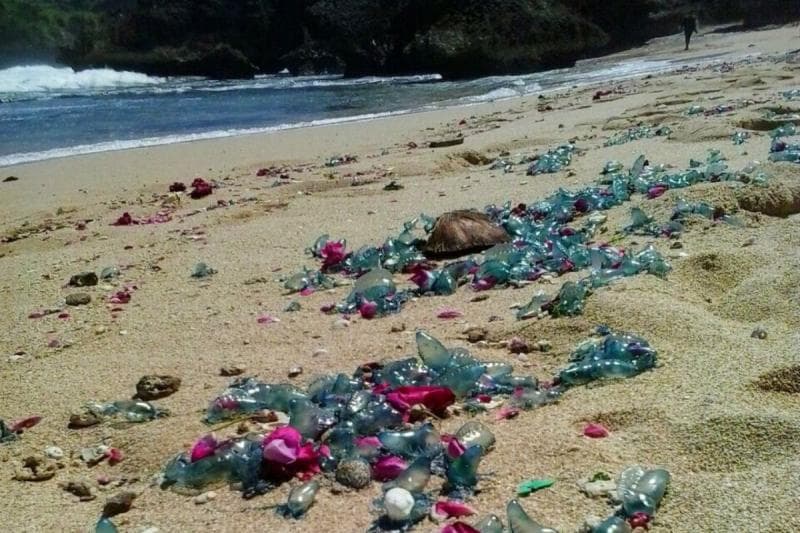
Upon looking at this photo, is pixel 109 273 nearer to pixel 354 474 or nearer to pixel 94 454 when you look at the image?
pixel 94 454

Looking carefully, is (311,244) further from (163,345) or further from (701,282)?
(701,282)

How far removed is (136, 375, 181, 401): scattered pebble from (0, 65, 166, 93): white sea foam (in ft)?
70.7

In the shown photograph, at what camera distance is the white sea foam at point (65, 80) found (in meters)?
22.4

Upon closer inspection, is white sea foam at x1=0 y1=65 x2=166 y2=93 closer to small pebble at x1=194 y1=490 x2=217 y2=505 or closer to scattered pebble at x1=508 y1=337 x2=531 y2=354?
scattered pebble at x1=508 y1=337 x2=531 y2=354

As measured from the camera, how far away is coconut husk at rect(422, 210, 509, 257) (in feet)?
10.8

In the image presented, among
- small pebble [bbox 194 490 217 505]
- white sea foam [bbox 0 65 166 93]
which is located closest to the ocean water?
white sea foam [bbox 0 65 166 93]

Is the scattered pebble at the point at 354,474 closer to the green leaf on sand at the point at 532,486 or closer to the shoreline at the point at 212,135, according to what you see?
the green leaf on sand at the point at 532,486

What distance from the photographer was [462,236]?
3307 mm

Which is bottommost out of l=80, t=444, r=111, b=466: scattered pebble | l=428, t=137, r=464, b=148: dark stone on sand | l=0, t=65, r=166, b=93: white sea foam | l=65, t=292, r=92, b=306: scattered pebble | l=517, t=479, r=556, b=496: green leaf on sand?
l=80, t=444, r=111, b=466: scattered pebble

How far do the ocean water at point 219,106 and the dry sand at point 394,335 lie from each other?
4.12 metres

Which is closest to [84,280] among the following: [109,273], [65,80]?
[109,273]

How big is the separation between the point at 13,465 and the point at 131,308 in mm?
1246

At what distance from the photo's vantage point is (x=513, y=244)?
3.12m

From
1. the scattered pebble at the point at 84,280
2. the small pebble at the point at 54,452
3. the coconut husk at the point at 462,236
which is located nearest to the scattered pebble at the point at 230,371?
the small pebble at the point at 54,452
